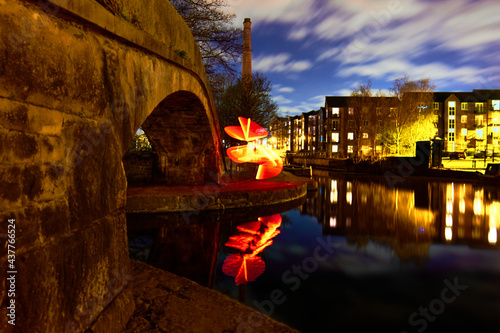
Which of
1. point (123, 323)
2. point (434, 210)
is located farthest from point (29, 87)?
point (434, 210)

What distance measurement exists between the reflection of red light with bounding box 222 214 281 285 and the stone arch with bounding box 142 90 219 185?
4156 mm

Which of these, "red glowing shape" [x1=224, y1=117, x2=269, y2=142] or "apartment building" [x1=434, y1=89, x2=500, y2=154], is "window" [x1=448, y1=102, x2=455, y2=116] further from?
"red glowing shape" [x1=224, y1=117, x2=269, y2=142]

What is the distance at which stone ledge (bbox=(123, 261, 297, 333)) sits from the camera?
9.93 feet

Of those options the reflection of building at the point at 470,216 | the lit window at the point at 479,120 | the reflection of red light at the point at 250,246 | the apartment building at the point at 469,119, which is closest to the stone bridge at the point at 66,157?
the reflection of red light at the point at 250,246

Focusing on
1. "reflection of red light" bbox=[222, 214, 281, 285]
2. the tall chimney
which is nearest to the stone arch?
"reflection of red light" bbox=[222, 214, 281, 285]

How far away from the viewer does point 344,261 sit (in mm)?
7047

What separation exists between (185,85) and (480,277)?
759cm

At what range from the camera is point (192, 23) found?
622 inches

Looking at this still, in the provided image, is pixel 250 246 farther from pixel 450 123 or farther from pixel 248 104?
pixel 450 123

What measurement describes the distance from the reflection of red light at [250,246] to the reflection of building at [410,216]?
2098mm

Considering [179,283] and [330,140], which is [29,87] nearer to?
[179,283]

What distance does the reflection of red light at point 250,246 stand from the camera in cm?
611

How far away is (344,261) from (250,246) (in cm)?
234

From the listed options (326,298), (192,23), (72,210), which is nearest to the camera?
(72,210)
